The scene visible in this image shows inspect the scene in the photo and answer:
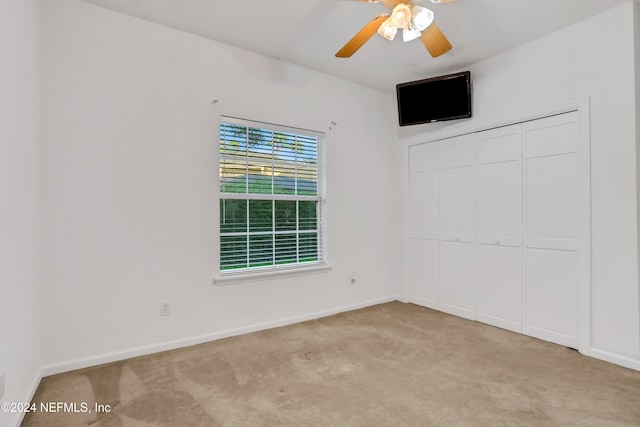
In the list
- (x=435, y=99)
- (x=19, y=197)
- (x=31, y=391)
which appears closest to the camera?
(x=19, y=197)

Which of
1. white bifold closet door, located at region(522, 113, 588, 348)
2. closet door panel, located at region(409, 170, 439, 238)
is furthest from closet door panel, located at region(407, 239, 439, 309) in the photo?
white bifold closet door, located at region(522, 113, 588, 348)

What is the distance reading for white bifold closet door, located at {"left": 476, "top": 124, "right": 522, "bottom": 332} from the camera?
3.20 m

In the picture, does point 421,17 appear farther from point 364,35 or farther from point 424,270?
point 424,270

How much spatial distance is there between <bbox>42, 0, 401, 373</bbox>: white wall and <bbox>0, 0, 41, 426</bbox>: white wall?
164mm

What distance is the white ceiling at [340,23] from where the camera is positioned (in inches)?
99.2

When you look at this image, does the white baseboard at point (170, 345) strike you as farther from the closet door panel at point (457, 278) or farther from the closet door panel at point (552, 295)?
the closet door panel at point (552, 295)

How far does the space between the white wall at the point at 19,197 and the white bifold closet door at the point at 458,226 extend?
12.3 ft

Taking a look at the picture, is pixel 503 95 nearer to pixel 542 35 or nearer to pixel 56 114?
pixel 542 35

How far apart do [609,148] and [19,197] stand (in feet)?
13.4

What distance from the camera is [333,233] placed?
12.5ft

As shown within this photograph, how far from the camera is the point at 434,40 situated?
2326mm

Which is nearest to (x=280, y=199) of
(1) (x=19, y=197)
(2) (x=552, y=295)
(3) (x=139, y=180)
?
(3) (x=139, y=180)

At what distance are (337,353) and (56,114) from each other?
283 cm

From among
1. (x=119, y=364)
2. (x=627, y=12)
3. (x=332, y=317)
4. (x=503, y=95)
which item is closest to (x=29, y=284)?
(x=119, y=364)
